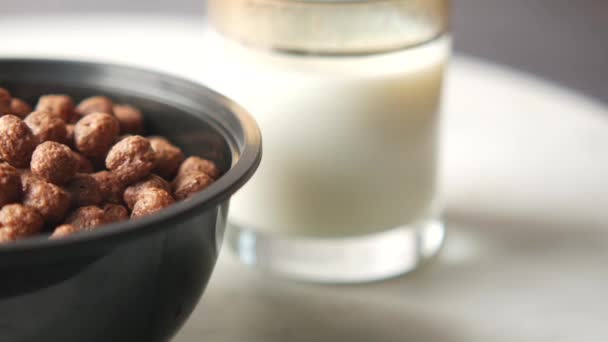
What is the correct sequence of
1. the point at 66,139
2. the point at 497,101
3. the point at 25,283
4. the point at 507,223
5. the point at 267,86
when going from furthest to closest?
the point at 497,101 < the point at 507,223 < the point at 267,86 < the point at 66,139 < the point at 25,283

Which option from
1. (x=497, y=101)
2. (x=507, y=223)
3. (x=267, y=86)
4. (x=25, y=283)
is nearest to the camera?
(x=25, y=283)

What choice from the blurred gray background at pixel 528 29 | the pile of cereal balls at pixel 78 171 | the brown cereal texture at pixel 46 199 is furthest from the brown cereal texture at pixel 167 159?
the blurred gray background at pixel 528 29

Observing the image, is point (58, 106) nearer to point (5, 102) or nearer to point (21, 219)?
point (5, 102)

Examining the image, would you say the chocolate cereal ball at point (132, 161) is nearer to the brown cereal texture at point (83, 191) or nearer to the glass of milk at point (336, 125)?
the brown cereal texture at point (83, 191)

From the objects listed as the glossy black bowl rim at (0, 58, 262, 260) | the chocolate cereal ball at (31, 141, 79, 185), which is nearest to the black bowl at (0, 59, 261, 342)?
the glossy black bowl rim at (0, 58, 262, 260)

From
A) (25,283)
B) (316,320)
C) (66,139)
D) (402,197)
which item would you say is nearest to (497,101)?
(402,197)

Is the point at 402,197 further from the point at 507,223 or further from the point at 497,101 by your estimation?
the point at 497,101

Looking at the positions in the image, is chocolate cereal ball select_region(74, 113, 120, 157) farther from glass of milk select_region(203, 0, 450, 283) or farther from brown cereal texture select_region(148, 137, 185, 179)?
glass of milk select_region(203, 0, 450, 283)

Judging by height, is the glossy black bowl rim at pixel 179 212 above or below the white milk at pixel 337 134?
above
